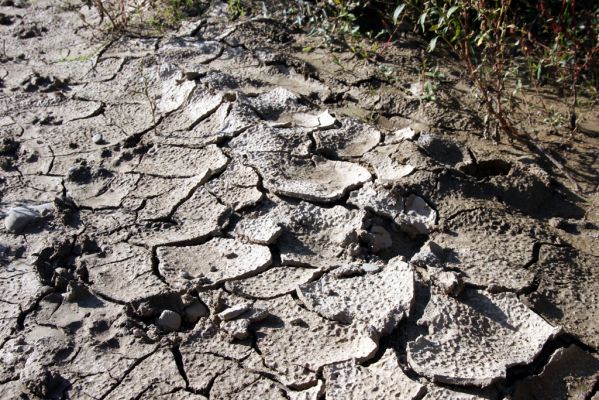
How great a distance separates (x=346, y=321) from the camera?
2.28 m

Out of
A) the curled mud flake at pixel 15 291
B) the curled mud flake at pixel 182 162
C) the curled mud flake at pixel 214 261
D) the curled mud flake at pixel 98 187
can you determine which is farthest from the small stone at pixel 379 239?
the curled mud flake at pixel 15 291

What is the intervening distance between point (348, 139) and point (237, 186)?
0.55 m

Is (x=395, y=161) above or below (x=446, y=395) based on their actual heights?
above

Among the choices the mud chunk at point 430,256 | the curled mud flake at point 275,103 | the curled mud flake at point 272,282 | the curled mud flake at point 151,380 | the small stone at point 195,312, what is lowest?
the curled mud flake at point 151,380

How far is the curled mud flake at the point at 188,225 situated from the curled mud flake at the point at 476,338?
2.82ft

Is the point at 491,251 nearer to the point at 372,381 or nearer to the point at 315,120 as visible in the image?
the point at 372,381

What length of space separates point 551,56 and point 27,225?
231 centimetres

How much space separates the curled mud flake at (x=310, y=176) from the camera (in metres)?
2.76

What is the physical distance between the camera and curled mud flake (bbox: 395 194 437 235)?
262cm

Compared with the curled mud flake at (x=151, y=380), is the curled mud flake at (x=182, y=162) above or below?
above

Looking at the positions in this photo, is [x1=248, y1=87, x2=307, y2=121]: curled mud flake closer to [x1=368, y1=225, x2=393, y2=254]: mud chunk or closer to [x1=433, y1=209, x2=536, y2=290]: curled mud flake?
[x1=368, y1=225, x2=393, y2=254]: mud chunk

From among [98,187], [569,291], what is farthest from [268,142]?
[569,291]

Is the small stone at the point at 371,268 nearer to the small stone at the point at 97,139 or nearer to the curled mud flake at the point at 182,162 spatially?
the curled mud flake at the point at 182,162

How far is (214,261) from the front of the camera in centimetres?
255
